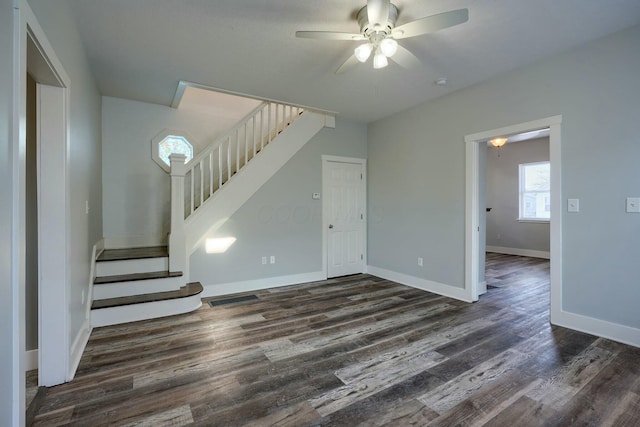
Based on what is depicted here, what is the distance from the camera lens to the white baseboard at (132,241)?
4137mm

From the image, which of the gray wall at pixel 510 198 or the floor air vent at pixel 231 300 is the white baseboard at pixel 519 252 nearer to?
the gray wall at pixel 510 198

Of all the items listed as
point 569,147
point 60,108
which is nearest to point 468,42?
point 569,147

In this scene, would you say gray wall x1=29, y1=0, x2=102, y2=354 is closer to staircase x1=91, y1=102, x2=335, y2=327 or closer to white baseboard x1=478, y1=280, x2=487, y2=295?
staircase x1=91, y1=102, x2=335, y2=327

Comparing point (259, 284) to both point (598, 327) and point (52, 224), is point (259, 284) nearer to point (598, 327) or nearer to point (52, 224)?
point (52, 224)

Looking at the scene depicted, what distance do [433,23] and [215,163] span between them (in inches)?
140

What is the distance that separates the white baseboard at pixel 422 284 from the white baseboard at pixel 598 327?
0.96 meters

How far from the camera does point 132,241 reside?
14.0 ft

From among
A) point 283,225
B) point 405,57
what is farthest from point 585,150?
point 283,225

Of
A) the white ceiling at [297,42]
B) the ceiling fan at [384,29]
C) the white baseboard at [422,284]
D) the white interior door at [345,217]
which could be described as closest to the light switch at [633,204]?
the white ceiling at [297,42]

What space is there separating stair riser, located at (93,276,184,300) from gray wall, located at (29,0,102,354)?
357 mm

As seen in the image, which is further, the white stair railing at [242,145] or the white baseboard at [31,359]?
the white stair railing at [242,145]

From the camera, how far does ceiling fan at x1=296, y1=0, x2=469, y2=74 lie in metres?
1.89

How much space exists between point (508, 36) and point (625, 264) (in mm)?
2308

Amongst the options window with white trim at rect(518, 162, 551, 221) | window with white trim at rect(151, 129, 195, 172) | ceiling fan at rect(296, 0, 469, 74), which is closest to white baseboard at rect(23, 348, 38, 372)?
window with white trim at rect(151, 129, 195, 172)
